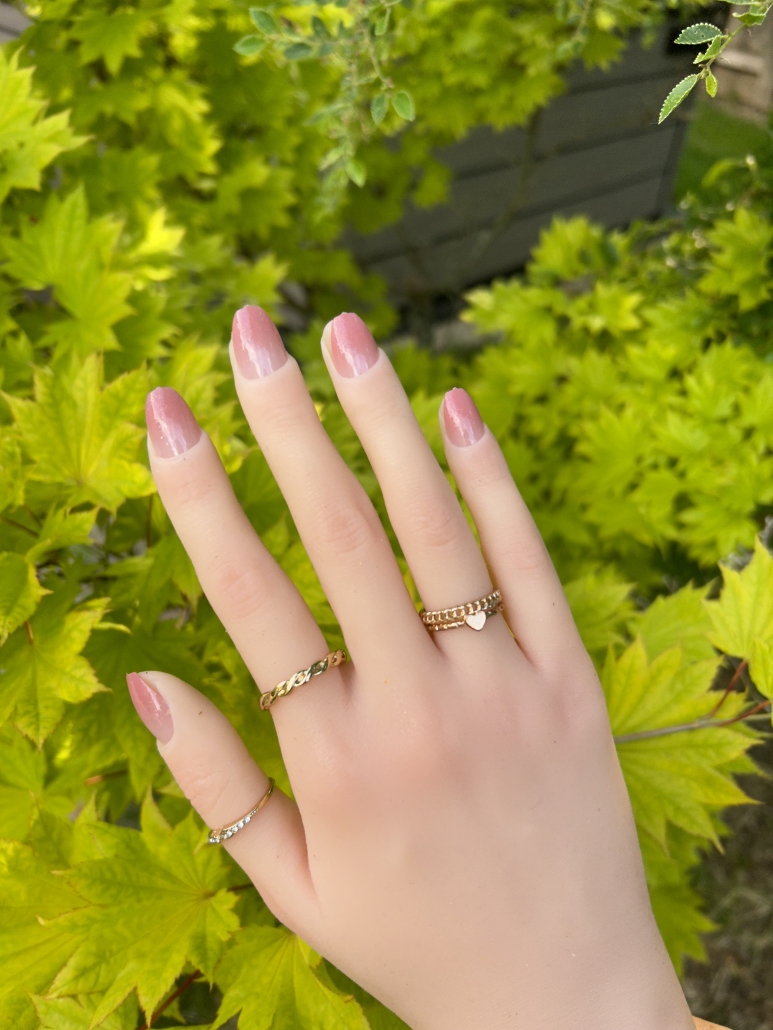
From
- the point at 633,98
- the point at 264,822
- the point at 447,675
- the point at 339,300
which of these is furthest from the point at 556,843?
the point at 633,98

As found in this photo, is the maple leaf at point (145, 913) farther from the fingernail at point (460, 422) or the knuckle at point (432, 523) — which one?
the fingernail at point (460, 422)

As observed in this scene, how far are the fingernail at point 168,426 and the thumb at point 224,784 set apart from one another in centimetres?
23

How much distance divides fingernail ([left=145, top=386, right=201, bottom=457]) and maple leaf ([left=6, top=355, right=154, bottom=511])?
105 mm

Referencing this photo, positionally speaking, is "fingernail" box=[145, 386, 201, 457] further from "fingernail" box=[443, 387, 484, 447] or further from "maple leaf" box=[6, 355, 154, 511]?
"fingernail" box=[443, 387, 484, 447]

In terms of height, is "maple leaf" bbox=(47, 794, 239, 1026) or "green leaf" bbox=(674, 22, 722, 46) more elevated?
"green leaf" bbox=(674, 22, 722, 46)

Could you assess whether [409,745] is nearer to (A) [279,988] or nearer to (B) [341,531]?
(B) [341,531]

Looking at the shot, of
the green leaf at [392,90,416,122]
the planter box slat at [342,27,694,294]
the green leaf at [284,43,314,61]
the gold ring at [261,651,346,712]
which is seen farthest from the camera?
the planter box slat at [342,27,694,294]

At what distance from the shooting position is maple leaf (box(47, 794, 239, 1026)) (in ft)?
2.27

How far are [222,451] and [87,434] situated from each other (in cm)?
16

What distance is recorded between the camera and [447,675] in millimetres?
693

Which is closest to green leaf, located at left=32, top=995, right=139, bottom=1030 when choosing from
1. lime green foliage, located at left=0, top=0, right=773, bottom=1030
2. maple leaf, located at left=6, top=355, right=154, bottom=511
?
lime green foliage, located at left=0, top=0, right=773, bottom=1030

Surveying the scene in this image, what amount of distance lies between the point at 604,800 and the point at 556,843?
74 mm

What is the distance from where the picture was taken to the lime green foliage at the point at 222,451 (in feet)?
2.48

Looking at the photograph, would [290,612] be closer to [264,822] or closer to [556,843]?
[264,822]
